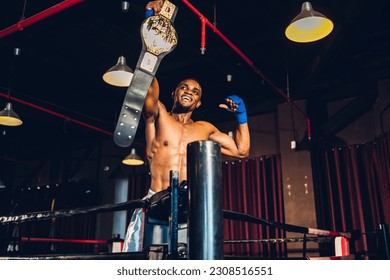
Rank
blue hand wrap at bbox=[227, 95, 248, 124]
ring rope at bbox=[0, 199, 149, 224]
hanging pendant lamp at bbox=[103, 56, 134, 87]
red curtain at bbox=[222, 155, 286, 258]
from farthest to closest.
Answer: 1. red curtain at bbox=[222, 155, 286, 258]
2. hanging pendant lamp at bbox=[103, 56, 134, 87]
3. blue hand wrap at bbox=[227, 95, 248, 124]
4. ring rope at bbox=[0, 199, 149, 224]

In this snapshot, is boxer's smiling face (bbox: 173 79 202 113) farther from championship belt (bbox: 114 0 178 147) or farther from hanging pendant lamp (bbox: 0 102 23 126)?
hanging pendant lamp (bbox: 0 102 23 126)

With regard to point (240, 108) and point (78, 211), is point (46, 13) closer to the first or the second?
point (240, 108)

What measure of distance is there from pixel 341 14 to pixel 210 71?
2.25m

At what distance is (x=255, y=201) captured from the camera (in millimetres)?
6508

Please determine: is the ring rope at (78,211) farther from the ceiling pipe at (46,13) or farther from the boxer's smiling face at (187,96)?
the ceiling pipe at (46,13)

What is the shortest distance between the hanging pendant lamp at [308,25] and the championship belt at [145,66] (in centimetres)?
179

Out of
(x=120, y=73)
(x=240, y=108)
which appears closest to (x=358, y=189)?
(x=240, y=108)

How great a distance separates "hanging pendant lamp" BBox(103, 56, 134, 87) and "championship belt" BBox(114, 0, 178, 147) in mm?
2293

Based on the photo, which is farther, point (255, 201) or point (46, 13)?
point (255, 201)

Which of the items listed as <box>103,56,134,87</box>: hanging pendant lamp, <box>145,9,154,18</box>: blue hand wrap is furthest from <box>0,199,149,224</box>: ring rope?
<box>103,56,134,87</box>: hanging pendant lamp

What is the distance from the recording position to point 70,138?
9.26 meters

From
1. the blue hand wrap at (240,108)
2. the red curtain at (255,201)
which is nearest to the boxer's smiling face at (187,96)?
the blue hand wrap at (240,108)

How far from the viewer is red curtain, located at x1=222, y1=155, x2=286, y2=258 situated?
623 centimetres

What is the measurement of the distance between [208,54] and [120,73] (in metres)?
1.64
